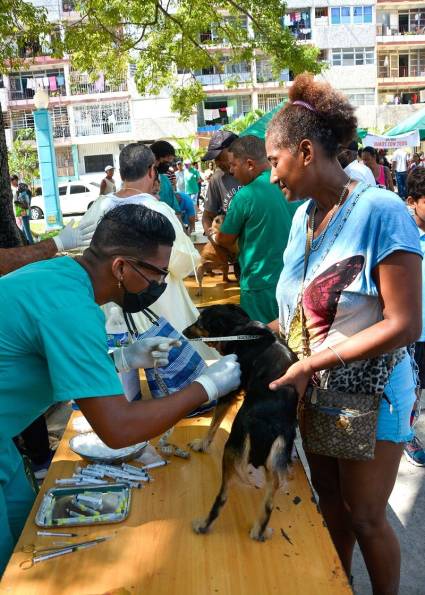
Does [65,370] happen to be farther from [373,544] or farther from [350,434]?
[373,544]

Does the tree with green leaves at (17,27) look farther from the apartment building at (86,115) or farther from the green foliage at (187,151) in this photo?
the apartment building at (86,115)

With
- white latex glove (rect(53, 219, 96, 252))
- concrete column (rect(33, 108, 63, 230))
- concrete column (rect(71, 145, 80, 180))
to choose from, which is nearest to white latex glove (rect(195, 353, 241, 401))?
white latex glove (rect(53, 219, 96, 252))

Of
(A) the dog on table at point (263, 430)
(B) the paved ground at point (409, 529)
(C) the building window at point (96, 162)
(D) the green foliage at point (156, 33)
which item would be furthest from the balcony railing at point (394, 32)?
(A) the dog on table at point (263, 430)

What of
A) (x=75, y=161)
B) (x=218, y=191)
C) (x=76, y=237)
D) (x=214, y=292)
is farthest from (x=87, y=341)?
(x=75, y=161)

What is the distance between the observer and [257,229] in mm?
3326

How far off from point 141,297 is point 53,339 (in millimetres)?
364

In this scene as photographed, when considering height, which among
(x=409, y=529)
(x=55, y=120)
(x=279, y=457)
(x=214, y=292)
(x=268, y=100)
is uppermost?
(x=268, y=100)

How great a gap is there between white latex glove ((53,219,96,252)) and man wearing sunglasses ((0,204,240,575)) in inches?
54.1

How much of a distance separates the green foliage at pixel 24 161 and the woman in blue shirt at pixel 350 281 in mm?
34922

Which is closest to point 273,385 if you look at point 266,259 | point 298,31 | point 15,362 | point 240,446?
point 240,446

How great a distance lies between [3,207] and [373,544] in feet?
12.9

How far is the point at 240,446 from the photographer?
1592 mm

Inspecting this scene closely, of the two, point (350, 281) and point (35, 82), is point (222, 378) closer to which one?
point (350, 281)

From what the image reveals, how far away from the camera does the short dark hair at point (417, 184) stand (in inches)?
121
